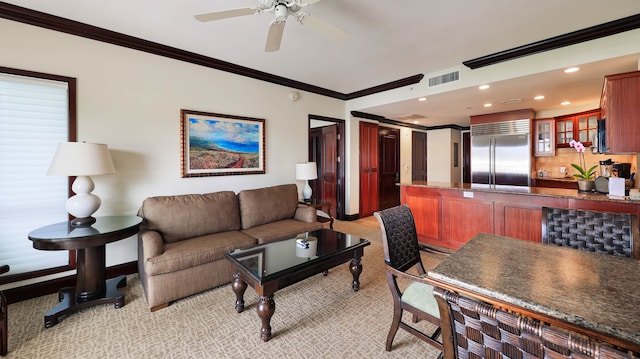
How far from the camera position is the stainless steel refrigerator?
5.20m

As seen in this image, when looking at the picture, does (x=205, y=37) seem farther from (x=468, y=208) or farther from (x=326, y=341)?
(x=468, y=208)

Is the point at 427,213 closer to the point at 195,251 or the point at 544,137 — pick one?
the point at 195,251

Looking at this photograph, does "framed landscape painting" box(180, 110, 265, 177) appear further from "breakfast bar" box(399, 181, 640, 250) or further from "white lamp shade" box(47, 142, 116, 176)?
"breakfast bar" box(399, 181, 640, 250)

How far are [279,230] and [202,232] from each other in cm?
86

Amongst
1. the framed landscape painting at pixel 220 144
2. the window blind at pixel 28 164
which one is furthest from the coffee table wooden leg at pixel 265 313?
the window blind at pixel 28 164

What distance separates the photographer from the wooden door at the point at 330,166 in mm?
5578

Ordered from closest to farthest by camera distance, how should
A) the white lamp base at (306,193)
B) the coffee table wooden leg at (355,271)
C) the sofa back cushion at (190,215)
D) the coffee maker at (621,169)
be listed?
the coffee table wooden leg at (355,271), the sofa back cushion at (190,215), the coffee maker at (621,169), the white lamp base at (306,193)

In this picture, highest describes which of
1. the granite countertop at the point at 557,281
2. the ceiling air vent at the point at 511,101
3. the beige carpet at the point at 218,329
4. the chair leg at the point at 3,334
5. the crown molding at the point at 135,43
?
the crown molding at the point at 135,43

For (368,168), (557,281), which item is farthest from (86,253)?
(368,168)

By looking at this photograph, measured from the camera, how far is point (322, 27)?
83.1 inches

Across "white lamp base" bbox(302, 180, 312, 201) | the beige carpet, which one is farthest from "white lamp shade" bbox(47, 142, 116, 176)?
"white lamp base" bbox(302, 180, 312, 201)

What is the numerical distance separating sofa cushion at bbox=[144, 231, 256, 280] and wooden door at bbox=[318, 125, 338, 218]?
10.0 ft

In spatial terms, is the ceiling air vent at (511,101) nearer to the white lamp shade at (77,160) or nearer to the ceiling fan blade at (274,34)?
the ceiling fan blade at (274,34)

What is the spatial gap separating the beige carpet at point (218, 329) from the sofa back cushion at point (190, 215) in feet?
2.16
